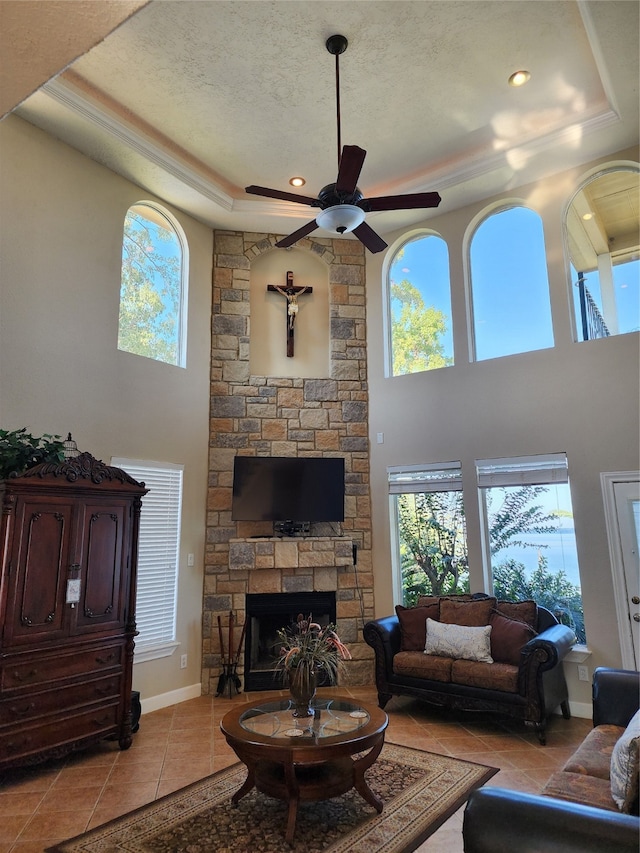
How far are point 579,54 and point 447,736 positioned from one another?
5.24 meters

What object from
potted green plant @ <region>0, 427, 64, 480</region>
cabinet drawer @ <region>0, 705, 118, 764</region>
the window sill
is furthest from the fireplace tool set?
potted green plant @ <region>0, 427, 64, 480</region>

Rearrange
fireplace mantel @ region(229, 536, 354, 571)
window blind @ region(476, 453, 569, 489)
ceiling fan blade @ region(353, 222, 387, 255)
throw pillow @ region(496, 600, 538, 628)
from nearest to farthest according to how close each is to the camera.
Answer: ceiling fan blade @ region(353, 222, 387, 255), throw pillow @ region(496, 600, 538, 628), window blind @ region(476, 453, 569, 489), fireplace mantel @ region(229, 536, 354, 571)

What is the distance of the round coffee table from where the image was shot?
9.14ft

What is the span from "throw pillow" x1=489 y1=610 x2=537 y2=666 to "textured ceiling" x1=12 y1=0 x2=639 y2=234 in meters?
4.12

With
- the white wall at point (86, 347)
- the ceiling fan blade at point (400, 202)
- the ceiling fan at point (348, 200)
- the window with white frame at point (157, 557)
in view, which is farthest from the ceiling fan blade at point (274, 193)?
the window with white frame at point (157, 557)

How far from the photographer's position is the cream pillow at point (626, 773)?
1.94 metres

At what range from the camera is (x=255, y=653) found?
18.5ft

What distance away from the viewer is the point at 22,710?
3.46 m

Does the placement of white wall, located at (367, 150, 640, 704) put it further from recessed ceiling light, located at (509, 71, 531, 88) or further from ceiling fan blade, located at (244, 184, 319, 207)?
ceiling fan blade, located at (244, 184, 319, 207)

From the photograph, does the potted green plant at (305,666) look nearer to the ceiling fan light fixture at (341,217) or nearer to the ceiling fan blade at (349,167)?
the ceiling fan light fixture at (341,217)

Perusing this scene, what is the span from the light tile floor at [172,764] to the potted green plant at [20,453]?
194 cm

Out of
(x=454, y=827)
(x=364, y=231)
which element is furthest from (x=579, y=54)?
(x=454, y=827)

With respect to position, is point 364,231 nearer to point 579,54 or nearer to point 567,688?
point 579,54

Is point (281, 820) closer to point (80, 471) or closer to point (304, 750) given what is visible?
point (304, 750)
